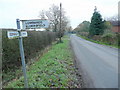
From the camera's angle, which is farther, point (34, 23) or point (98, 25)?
point (98, 25)

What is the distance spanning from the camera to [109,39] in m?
18.8

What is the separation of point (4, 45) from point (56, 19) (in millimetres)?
28080

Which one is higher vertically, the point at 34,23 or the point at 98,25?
the point at 98,25

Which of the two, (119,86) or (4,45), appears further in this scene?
(4,45)

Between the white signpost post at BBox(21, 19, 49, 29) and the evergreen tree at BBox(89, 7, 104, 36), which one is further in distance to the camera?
the evergreen tree at BBox(89, 7, 104, 36)

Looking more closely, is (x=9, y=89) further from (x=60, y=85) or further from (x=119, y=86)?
(x=119, y=86)

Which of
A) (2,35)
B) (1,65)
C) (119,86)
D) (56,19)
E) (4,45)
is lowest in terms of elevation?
(119,86)

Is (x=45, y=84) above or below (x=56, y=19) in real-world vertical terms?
below

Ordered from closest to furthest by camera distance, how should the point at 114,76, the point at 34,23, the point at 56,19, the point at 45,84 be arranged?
the point at 34,23 < the point at 45,84 < the point at 114,76 < the point at 56,19

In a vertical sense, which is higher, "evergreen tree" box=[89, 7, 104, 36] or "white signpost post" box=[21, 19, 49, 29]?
"evergreen tree" box=[89, 7, 104, 36]

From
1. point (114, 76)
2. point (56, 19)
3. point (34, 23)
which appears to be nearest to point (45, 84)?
point (34, 23)

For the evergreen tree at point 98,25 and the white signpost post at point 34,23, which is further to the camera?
the evergreen tree at point 98,25

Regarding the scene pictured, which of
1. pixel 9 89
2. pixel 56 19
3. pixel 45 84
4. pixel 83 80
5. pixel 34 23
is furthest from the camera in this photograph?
pixel 56 19

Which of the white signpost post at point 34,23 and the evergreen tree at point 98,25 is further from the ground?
the evergreen tree at point 98,25
